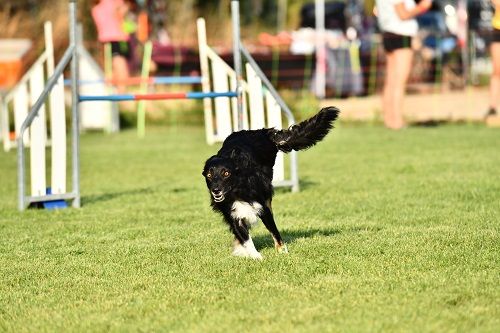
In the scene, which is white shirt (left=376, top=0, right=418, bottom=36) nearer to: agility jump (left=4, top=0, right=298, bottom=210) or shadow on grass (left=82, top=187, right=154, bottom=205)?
agility jump (left=4, top=0, right=298, bottom=210)

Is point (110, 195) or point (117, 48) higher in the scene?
point (117, 48)

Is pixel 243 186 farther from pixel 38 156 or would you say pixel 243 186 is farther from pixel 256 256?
pixel 38 156

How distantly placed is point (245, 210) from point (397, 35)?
29.2ft

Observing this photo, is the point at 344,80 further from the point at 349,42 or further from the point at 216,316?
the point at 216,316

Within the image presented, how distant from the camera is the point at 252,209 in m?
6.43

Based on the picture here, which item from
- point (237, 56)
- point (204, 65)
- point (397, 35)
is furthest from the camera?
point (397, 35)

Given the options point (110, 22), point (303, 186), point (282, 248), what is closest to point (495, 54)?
point (303, 186)

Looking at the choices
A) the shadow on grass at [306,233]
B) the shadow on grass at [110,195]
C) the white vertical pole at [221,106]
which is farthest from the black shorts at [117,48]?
the shadow on grass at [306,233]

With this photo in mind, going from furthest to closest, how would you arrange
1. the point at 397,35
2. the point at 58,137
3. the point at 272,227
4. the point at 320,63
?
1. the point at 320,63
2. the point at 397,35
3. the point at 58,137
4. the point at 272,227

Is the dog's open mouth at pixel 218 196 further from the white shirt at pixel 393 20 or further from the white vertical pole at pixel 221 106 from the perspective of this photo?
the white shirt at pixel 393 20

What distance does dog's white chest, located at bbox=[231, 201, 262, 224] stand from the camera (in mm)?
6414

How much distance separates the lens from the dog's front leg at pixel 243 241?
252 inches

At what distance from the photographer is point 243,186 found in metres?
6.43

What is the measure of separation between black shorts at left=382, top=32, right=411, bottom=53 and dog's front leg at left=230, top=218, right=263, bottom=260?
8831 mm
